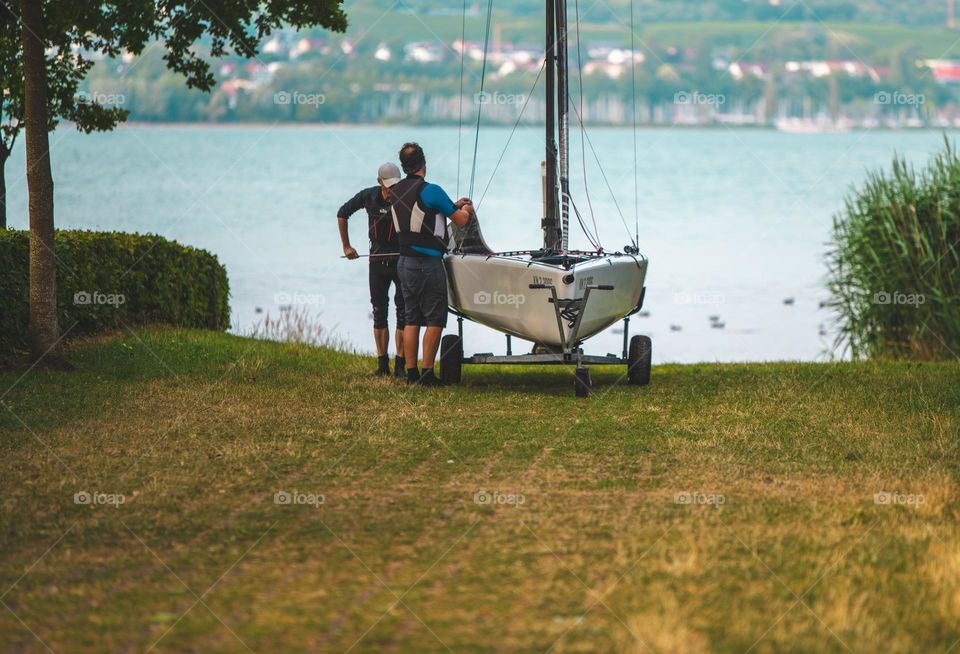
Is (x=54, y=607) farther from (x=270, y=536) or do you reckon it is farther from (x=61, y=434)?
(x=61, y=434)

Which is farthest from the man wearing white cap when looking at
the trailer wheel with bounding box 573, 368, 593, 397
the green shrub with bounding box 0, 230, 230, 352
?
the green shrub with bounding box 0, 230, 230, 352

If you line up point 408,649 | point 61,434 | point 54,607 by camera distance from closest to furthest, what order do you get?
point 408,649, point 54,607, point 61,434

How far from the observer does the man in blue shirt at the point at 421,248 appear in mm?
11680

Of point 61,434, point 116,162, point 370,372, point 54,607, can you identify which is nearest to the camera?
point 54,607

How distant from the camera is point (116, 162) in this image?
80438 millimetres

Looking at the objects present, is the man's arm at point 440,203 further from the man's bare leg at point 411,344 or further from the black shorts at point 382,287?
the man's bare leg at point 411,344

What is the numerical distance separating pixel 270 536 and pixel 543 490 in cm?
170

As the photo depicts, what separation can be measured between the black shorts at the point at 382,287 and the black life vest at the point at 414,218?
0.61 metres

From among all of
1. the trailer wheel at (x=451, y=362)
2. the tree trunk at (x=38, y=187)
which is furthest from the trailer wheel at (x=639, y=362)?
the tree trunk at (x=38, y=187)


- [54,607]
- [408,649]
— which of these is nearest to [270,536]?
[54,607]

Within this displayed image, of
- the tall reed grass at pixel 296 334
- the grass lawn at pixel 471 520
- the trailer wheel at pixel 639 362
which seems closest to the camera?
the grass lawn at pixel 471 520

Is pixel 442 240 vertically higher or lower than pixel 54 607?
higher

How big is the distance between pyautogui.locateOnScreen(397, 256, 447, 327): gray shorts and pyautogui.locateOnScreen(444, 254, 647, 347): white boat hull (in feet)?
1.33

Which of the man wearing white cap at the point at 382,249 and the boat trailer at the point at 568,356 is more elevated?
the man wearing white cap at the point at 382,249
